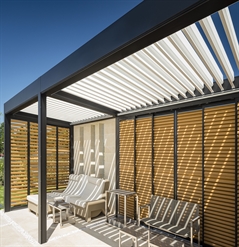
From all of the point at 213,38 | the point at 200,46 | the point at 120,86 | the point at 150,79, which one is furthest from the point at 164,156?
the point at 213,38

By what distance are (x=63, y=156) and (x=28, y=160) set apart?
160 cm

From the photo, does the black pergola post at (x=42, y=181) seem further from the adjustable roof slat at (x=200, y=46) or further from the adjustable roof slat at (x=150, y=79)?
the adjustable roof slat at (x=200, y=46)

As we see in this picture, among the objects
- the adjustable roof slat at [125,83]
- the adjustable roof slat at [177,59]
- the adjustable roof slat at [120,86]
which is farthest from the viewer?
the adjustable roof slat at [120,86]

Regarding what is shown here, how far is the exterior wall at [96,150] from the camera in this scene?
7.52 meters

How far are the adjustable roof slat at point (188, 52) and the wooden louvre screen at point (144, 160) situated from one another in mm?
2671

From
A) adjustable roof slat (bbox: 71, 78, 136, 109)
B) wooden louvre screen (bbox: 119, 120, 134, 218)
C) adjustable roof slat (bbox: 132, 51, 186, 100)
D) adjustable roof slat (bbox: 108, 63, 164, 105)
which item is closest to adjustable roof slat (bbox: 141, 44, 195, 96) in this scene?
adjustable roof slat (bbox: 132, 51, 186, 100)

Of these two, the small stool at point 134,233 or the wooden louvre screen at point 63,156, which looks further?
the wooden louvre screen at point 63,156

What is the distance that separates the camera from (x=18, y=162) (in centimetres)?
786

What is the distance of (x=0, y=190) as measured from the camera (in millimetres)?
11656

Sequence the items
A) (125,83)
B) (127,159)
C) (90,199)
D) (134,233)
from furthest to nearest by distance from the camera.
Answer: (90,199)
(127,159)
(125,83)
(134,233)

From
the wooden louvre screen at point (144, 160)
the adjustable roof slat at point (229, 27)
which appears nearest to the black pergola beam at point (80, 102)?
the wooden louvre screen at point (144, 160)

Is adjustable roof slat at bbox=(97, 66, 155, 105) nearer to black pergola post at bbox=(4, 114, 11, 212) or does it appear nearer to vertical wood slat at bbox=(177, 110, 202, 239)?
vertical wood slat at bbox=(177, 110, 202, 239)

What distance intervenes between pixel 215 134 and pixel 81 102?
3560 mm

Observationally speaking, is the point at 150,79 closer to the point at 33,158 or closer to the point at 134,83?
the point at 134,83
